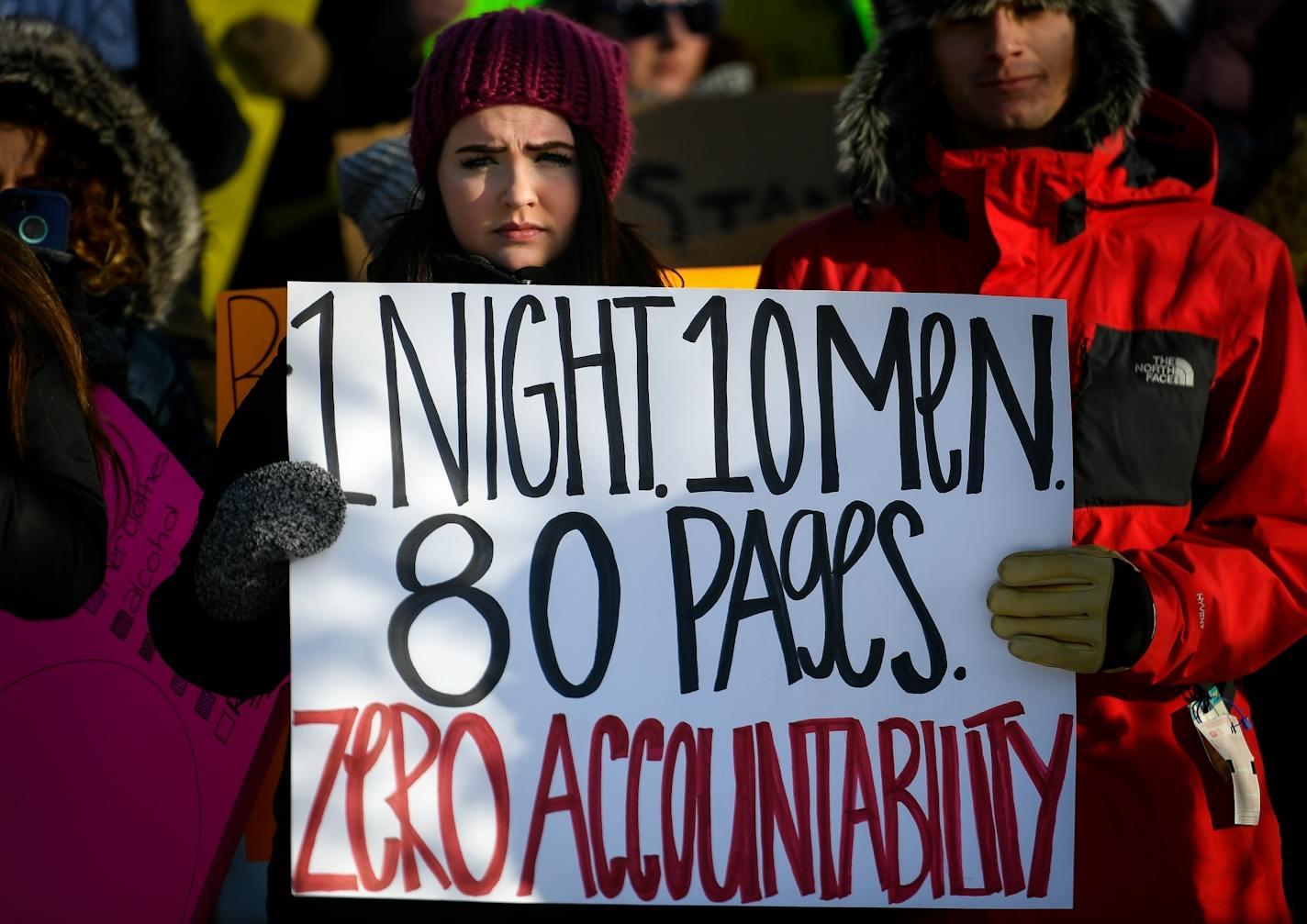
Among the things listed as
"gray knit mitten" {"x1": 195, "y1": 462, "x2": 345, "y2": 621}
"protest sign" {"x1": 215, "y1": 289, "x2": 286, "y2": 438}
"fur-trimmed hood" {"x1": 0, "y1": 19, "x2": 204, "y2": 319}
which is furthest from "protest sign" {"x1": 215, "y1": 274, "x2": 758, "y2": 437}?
"gray knit mitten" {"x1": 195, "y1": 462, "x2": 345, "y2": 621}

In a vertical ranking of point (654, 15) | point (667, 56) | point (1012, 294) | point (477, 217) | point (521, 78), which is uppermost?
point (654, 15)

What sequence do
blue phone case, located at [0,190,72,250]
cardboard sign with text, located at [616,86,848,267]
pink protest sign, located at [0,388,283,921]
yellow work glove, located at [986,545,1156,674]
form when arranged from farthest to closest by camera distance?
cardboard sign with text, located at [616,86,848,267]
blue phone case, located at [0,190,72,250]
pink protest sign, located at [0,388,283,921]
yellow work glove, located at [986,545,1156,674]

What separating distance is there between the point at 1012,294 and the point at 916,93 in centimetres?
44

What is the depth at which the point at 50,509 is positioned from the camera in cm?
176

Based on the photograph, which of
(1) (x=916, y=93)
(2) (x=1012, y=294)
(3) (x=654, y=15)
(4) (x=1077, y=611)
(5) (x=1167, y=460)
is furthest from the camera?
(3) (x=654, y=15)

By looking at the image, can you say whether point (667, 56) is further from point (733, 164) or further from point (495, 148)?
point (495, 148)

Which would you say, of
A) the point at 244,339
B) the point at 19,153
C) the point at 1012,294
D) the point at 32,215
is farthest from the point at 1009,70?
the point at 19,153

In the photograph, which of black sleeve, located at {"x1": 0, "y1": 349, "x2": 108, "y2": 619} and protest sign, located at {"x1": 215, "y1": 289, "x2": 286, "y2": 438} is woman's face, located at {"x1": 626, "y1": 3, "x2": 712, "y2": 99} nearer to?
protest sign, located at {"x1": 215, "y1": 289, "x2": 286, "y2": 438}

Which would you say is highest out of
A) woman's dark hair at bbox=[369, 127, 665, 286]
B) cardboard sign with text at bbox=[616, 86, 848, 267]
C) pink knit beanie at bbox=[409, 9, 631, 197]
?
cardboard sign with text at bbox=[616, 86, 848, 267]

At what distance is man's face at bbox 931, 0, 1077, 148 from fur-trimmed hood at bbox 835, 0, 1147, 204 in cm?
3

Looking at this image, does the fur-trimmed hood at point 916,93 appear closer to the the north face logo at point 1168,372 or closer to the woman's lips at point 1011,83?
the woman's lips at point 1011,83

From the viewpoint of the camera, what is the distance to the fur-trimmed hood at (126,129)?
2850 millimetres

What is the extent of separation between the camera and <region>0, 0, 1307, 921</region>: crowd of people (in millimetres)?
1831

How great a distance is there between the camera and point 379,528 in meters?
1.85
